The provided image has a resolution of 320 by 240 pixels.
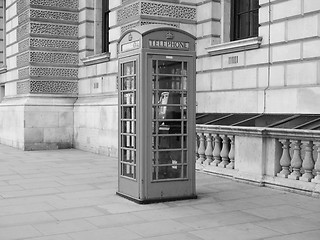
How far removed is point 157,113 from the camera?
6.80 meters

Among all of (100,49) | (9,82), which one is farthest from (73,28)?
(9,82)

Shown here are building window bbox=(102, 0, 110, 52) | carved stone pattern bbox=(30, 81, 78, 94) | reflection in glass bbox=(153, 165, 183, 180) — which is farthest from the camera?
carved stone pattern bbox=(30, 81, 78, 94)

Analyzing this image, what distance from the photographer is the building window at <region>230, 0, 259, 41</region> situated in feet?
36.3

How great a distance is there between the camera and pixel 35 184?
855cm

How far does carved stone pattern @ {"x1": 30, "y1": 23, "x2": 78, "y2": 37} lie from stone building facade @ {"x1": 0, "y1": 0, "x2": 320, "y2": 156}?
0.10 feet

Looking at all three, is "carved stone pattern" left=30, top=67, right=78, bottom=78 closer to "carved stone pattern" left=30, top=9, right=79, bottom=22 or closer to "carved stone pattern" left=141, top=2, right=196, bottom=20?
"carved stone pattern" left=30, top=9, right=79, bottom=22

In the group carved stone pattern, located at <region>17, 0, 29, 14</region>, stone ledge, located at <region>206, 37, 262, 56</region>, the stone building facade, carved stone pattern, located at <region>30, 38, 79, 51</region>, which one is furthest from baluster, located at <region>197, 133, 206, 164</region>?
carved stone pattern, located at <region>17, 0, 29, 14</region>

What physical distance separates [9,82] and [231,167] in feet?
35.5

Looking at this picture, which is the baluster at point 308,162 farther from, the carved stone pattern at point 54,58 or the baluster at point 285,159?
the carved stone pattern at point 54,58

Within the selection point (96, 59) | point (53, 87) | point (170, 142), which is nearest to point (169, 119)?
point (170, 142)

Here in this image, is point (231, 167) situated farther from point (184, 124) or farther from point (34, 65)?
point (34, 65)

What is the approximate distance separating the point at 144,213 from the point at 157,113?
1408 millimetres

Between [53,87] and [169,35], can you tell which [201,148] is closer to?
[169,35]

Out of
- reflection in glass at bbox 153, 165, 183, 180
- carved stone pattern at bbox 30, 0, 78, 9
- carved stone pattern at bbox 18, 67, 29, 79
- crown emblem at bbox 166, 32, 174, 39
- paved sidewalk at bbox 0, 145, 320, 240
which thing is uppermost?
carved stone pattern at bbox 30, 0, 78, 9
